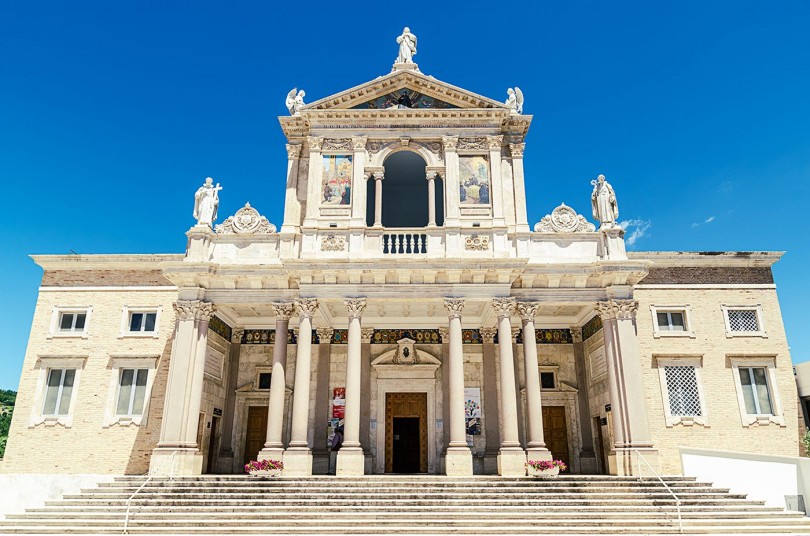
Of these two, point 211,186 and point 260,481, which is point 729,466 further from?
point 211,186

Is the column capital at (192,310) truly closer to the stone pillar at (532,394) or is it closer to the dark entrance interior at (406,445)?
the dark entrance interior at (406,445)

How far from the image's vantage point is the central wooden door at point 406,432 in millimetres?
23688

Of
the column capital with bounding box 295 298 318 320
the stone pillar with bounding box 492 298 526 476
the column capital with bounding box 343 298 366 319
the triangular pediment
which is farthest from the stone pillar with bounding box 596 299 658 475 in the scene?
the column capital with bounding box 295 298 318 320

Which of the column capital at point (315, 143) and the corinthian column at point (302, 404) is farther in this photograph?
the column capital at point (315, 143)

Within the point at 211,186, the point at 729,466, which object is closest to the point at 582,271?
the point at 729,466

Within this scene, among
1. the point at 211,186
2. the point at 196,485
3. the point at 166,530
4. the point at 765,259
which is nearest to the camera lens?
the point at 166,530

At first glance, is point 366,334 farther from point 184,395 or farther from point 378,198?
point 184,395

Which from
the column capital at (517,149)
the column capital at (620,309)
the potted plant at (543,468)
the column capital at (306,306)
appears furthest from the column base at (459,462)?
the column capital at (517,149)

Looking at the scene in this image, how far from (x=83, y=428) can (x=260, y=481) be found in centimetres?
1041

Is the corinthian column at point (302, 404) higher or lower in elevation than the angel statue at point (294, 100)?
lower

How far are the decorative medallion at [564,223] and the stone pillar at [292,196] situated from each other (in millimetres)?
9457

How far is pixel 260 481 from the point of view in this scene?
56.3 feet

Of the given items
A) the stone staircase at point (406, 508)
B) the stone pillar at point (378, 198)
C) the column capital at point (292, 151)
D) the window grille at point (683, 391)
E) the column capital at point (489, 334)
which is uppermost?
the column capital at point (292, 151)

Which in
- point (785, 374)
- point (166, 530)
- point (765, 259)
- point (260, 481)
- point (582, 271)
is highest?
point (765, 259)
